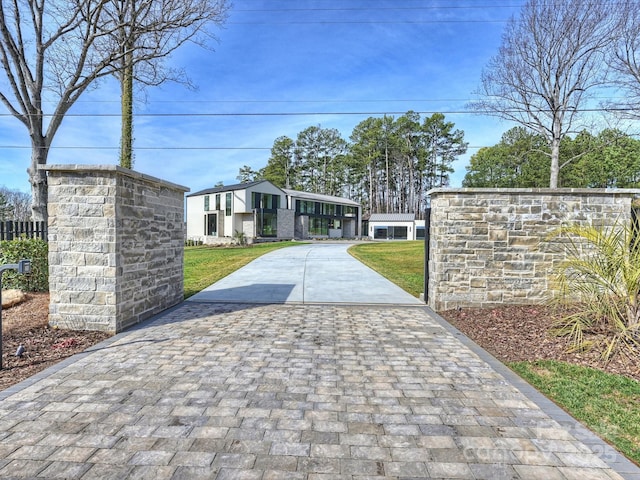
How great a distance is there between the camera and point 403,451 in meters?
2.24

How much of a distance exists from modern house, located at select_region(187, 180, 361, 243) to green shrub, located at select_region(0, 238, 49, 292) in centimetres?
2349

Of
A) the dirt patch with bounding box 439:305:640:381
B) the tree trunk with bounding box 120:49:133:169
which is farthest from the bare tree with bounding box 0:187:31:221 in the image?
the dirt patch with bounding box 439:305:640:381

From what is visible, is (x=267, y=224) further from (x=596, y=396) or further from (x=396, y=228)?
(x=596, y=396)

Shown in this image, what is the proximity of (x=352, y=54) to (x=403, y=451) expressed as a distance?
12874 mm

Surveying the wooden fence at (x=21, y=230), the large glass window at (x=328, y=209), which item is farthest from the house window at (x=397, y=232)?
the wooden fence at (x=21, y=230)

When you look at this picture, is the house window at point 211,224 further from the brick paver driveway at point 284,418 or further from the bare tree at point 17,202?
the brick paver driveway at point 284,418

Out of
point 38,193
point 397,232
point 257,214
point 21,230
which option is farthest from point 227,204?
point 21,230

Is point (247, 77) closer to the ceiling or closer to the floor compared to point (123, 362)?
closer to the ceiling

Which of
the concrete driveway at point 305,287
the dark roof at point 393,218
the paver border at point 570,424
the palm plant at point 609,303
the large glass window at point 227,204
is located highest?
the large glass window at point 227,204

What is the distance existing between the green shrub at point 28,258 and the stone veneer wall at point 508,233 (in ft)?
25.2

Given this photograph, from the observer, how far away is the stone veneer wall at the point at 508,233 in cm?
606

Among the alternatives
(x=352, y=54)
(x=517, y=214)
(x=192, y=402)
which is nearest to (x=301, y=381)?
(x=192, y=402)

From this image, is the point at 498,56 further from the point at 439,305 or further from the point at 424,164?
the point at 424,164

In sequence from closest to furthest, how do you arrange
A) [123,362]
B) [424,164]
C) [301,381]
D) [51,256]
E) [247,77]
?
1. [301,381]
2. [123,362]
3. [51,256]
4. [247,77]
5. [424,164]
